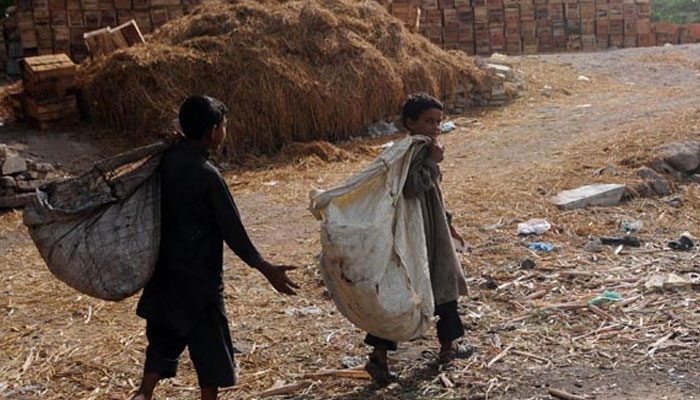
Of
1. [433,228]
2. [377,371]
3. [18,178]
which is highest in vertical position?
[433,228]

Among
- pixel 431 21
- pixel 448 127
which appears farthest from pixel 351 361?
pixel 431 21

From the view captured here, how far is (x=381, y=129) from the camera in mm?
11852

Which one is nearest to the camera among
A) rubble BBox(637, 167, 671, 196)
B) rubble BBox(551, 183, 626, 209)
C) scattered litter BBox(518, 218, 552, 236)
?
scattered litter BBox(518, 218, 552, 236)

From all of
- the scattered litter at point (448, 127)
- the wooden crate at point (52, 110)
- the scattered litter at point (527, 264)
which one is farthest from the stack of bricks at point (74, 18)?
the scattered litter at point (527, 264)

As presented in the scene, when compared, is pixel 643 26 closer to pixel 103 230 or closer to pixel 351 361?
pixel 351 361

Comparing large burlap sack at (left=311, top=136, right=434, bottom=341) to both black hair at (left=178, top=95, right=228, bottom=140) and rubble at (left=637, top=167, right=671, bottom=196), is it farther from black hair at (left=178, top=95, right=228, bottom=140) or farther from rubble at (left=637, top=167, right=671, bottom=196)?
rubble at (left=637, top=167, right=671, bottom=196)

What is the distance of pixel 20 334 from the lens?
5.29 m

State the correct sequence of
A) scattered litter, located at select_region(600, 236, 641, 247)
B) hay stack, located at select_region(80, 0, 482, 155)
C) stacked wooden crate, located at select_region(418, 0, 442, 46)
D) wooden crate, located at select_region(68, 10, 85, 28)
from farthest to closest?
1. stacked wooden crate, located at select_region(418, 0, 442, 46)
2. wooden crate, located at select_region(68, 10, 85, 28)
3. hay stack, located at select_region(80, 0, 482, 155)
4. scattered litter, located at select_region(600, 236, 641, 247)

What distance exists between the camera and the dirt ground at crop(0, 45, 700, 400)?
4254 millimetres

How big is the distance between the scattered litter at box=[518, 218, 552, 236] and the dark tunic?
→ 3417mm

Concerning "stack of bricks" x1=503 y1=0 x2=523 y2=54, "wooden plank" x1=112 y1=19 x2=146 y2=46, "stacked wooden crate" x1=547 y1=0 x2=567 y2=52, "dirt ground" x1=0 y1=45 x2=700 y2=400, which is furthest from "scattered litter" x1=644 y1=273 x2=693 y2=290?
"stacked wooden crate" x1=547 y1=0 x2=567 y2=52

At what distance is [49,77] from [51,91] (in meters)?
0.22

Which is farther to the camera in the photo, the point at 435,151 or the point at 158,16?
the point at 158,16

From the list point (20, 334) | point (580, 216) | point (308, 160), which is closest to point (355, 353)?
point (20, 334)
